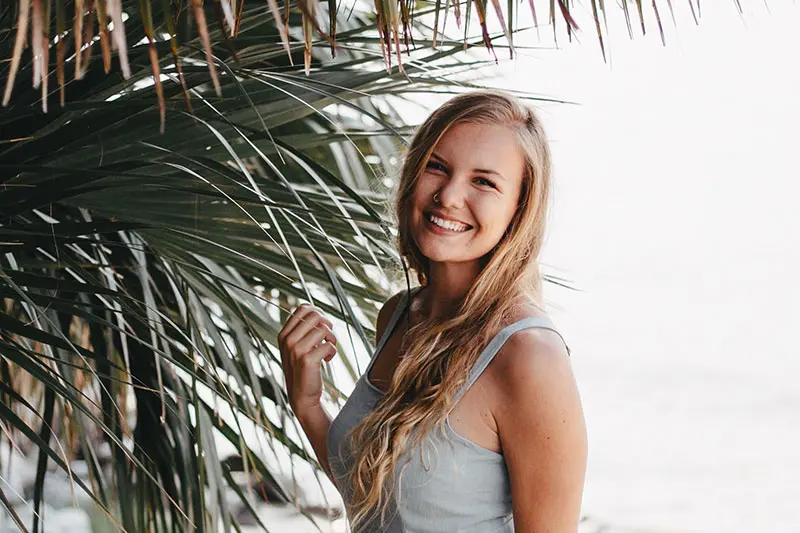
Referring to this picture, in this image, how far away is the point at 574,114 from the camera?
10.3 meters

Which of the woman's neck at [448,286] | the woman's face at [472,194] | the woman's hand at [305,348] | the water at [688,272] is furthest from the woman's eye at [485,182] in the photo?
the water at [688,272]

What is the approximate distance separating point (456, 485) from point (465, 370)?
12cm

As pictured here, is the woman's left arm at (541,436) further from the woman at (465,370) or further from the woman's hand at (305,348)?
the woman's hand at (305,348)

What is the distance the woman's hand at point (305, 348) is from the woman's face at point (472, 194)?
0.16 m

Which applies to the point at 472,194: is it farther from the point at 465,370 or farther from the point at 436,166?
the point at 465,370

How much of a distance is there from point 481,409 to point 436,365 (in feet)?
0.32

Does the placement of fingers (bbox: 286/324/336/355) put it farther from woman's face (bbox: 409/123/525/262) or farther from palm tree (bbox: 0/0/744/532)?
woman's face (bbox: 409/123/525/262)

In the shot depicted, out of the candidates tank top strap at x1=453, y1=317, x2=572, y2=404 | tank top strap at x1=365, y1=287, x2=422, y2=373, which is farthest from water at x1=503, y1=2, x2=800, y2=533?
tank top strap at x1=453, y1=317, x2=572, y2=404

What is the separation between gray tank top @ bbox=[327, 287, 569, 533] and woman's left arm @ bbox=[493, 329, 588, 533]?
3 centimetres

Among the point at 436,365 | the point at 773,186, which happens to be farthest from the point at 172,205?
the point at 773,186

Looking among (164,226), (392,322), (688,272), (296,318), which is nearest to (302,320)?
(296,318)

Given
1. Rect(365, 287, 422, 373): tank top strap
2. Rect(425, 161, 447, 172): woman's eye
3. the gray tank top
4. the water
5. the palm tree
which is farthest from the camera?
the water

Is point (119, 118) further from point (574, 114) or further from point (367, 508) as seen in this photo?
point (574, 114)

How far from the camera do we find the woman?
93cm
